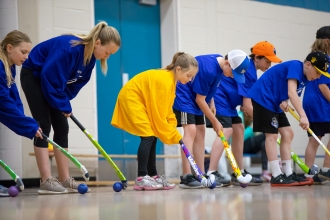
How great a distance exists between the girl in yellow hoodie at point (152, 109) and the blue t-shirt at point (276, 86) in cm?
67

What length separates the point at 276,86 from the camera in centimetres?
462

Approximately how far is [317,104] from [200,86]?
1.19 metres

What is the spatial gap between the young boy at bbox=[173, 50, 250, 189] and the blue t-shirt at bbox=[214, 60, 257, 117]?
23cm

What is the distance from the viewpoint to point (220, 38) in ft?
24.7

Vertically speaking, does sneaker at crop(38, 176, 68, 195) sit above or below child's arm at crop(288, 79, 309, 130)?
below

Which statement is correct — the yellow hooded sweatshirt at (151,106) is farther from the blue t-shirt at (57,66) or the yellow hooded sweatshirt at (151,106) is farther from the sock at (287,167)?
the sock at (287,167)

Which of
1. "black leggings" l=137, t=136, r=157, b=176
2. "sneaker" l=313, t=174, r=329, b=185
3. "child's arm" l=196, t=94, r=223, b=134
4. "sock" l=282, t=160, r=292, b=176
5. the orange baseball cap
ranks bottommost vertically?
"sneaker" l=313, t=174, r=329, b=185

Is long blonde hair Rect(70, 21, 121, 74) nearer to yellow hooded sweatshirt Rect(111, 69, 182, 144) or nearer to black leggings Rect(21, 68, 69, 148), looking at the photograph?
black leggings Rect(21, 68, 69, 148)

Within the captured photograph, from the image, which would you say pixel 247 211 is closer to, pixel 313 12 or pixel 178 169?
pixel 178 169

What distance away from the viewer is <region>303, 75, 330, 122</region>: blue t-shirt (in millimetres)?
5035

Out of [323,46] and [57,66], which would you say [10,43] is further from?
[323,46]

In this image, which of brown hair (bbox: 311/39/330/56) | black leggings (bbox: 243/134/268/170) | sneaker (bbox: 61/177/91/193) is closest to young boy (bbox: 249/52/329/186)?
brown hair (bbox: 311/39/330/56)

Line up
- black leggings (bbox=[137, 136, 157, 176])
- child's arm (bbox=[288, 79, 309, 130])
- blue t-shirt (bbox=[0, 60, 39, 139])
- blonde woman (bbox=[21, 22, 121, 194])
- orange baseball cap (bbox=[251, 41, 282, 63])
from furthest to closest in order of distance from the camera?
orange baseball cap (bbox=[251, 41, 282, 63])
child's arm (bbox=[288, 79, 309, 130])
black leggings (bbox=[137, 136, 157, 176])
blonde woman (bbox=[21, 22, 121, 194])
blue t-shirt (bbox=[0, 60, 39, 139])

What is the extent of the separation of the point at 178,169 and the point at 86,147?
1250mm
